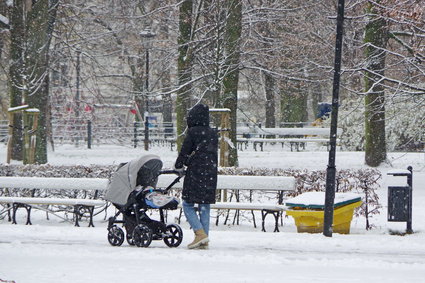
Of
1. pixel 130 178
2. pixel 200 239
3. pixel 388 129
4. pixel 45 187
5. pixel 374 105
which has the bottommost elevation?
pixel 200 239

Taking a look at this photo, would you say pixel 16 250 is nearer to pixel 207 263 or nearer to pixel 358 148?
pixel 207 263

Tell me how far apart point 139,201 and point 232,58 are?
11.6 m

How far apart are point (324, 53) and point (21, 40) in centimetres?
971

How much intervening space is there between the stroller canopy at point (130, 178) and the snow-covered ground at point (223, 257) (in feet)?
2.14

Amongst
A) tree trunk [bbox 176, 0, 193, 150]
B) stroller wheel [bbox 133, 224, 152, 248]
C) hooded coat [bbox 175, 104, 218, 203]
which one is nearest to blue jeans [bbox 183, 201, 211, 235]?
hooded coat [bbox 175, 104, 218, 203]

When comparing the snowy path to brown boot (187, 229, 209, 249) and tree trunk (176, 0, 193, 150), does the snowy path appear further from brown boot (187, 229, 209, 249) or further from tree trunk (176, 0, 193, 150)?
tree trunk (176, 0, 193, 150)

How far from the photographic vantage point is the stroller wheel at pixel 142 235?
10477 millimetres

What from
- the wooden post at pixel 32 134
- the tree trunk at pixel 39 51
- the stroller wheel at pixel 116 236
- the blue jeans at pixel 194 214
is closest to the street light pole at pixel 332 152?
the blue jeans at pixel 194 214

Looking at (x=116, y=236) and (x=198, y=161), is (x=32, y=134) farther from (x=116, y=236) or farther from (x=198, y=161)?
(x=198, y=161)

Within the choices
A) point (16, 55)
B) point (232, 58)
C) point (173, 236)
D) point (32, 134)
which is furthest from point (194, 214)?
point (16, 55)

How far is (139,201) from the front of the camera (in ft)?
34.7

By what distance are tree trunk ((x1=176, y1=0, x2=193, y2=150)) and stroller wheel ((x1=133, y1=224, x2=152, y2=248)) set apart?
12.1 meters

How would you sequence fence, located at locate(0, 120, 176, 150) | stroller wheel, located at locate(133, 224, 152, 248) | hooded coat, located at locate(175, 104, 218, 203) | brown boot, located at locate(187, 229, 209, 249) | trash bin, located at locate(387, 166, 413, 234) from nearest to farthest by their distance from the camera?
1. hooded coat, located at locate(175, 104, 218, 203)
2. brown boot, located at locate(187, 229, 209, 249)
3. stroller wheel, located at locate(133, 224, 152, 248)
4. trash bin, located at locate(387, 166, 413, 234)
5. fence, located at locate(0, 120, 176, 150)

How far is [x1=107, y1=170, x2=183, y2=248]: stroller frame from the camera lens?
1050cm
